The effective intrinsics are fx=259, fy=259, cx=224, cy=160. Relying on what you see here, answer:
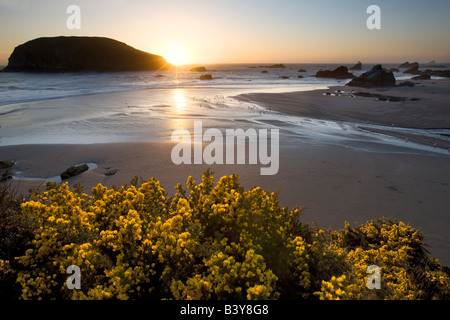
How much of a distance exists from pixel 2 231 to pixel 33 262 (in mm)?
661

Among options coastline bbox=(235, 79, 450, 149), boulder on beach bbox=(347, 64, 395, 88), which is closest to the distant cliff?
boulder on beach bbox=(347, 64, 395, 88)

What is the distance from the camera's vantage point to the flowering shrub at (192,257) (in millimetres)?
2184

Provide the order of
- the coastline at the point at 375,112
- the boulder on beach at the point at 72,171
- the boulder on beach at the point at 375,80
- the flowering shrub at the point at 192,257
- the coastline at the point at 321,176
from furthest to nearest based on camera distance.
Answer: the boulder on beach at the point at 375,80 → the coastline at the point at 375,112 → the boulder on beach at the point at 72,171 → the coastline at the point at 321,176 → the flowering shrub at the point at 192,257

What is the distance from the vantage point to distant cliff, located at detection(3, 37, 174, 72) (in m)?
79.8

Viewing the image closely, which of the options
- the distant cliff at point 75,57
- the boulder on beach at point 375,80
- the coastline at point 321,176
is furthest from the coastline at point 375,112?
the distant cliff at point 75,57

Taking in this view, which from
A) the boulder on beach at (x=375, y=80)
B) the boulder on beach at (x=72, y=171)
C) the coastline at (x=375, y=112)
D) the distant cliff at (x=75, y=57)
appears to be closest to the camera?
the boulder on beach at (x=72, y=171)

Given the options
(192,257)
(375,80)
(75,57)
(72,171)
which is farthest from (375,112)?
(75,57)

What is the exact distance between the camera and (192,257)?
2.42 metres

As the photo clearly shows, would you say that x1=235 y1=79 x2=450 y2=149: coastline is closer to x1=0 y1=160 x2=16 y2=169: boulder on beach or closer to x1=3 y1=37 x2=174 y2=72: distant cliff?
x1=0 y1=160 x2=16 y2=169: boulder on beach

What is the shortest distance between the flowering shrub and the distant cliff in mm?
90724

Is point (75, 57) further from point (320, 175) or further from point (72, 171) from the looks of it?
point (320, 175)

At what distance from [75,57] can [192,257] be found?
99.0 m

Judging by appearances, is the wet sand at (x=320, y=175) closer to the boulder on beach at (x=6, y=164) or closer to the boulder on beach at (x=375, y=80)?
the boulder on beach at (x=6, y=164)

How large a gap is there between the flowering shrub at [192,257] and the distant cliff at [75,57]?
9072 cm
